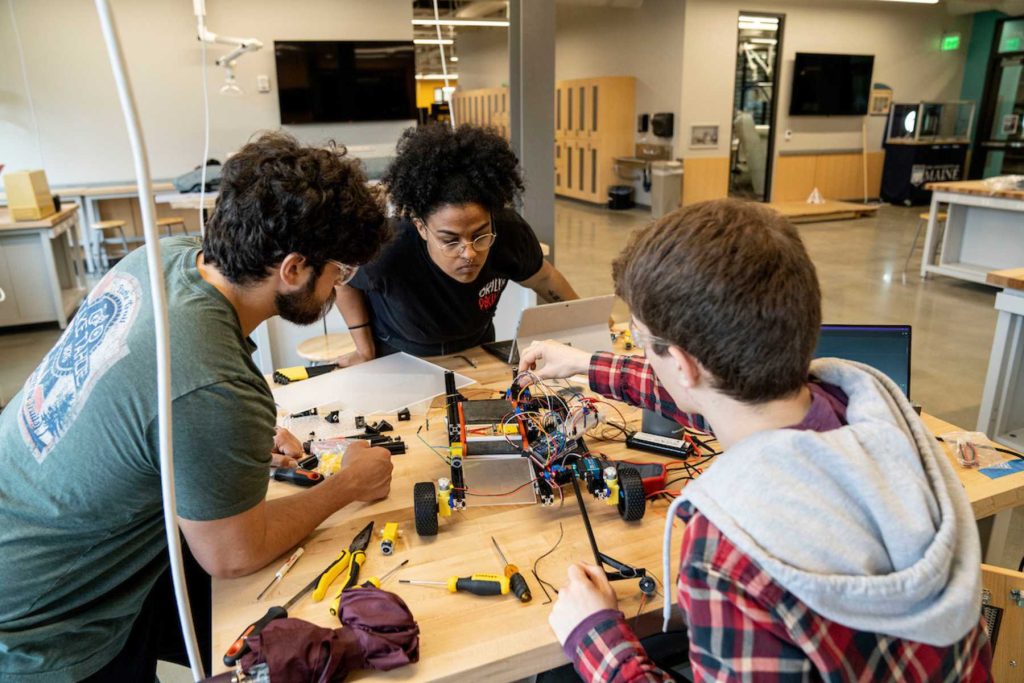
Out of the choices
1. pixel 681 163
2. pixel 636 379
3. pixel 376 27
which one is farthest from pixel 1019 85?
pixel 636 379

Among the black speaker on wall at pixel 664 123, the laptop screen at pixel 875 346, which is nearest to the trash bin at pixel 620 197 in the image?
the black speaker on wall at pixel 664 123

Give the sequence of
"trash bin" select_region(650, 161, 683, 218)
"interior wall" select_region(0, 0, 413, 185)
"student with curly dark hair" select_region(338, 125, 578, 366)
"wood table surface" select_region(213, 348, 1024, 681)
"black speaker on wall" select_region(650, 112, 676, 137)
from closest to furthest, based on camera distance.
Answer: "wood table surface" select_region(213, 348, 1024, 681) → "student with curly dark hair" select_region(338, 125, 578, 366) → "interior wall" select_region(0, 0, 413, 185) → "trash bin" select_region(650, 161, 683, 218) → "black speaker on wall" select_region(650, 112, 676, 137)

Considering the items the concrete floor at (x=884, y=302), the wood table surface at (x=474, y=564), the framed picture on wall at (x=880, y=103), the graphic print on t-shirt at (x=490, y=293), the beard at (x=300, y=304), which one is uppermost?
the framed picture on wall at (x=880, y=103)

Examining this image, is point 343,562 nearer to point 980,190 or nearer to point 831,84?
point 980,190

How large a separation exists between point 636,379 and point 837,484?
2.49 ft

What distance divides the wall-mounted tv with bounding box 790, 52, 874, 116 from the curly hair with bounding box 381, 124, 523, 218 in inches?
349

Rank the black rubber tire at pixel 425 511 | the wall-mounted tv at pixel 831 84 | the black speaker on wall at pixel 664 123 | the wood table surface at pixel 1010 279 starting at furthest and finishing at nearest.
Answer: the wall-mounted tv at pixel 831 84 < the black speaker on wall at pixel 664 123 < the wood table surface at pixel 1010 279 < the black rubber tire at pixel 425 511

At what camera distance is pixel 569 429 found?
135 cm

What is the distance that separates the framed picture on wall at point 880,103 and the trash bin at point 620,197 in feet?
12.6

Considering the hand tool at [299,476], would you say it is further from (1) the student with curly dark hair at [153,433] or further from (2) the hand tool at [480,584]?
(2) the hand tool at [480,584]

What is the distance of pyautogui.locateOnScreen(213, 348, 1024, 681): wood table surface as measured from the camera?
0.92 m

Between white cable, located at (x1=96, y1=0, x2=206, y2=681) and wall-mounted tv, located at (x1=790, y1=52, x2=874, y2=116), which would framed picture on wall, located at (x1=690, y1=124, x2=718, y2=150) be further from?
white cable, located at (x1=96, y1=0, x2=206, y2=681)

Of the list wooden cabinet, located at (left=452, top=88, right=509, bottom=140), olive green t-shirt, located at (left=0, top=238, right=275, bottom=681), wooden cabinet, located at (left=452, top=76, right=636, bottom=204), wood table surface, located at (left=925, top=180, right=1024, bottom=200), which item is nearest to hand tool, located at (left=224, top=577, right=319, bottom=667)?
olive green t-shirt, located at (left=0, top=238, right=275, bottom=681)

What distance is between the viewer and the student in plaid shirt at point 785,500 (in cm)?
66
